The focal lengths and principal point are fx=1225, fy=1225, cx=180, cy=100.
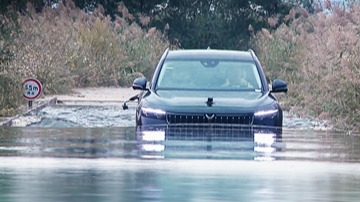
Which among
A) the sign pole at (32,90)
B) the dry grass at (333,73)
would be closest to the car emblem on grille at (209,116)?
the dry grass at (333,73)

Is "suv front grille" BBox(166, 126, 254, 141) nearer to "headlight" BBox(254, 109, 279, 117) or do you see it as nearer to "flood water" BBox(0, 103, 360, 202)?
"flood water" BBox(0, 103, 360, 202)

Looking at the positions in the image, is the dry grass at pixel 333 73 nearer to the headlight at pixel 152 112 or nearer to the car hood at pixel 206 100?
the car hood at pixel 206 100

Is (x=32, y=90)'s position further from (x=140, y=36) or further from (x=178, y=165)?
(x=140, y=36)

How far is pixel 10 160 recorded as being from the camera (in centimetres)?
1261

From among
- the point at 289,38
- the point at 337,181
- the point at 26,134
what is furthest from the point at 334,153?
the point at 289,38

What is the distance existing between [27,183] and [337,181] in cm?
273

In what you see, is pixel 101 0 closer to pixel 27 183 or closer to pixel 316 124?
pixel 316 124

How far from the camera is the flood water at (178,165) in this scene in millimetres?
9797

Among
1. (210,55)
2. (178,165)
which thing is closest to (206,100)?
(210,55)

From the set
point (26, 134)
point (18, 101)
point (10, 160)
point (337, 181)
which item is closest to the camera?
point (337, 181)

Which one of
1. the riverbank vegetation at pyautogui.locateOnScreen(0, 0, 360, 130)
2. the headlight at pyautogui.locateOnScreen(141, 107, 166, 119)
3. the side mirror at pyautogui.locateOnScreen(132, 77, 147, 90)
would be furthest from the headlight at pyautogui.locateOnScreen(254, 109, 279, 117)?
the riverbank vegetation at pyautogui.locateOnScreen(0, 0, 360, 130)

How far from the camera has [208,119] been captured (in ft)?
51.7

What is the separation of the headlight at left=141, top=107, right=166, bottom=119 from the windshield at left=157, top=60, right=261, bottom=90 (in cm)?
127

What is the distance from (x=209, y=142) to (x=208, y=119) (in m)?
0.93
